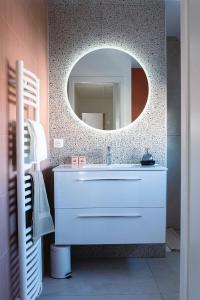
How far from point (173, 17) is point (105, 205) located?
2.22 metres

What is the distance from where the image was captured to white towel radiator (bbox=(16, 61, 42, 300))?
5.86ft

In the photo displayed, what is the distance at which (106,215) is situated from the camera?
101 inches

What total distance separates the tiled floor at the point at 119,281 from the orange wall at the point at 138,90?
1.42 metres

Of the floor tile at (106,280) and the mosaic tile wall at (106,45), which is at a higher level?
the mosaic tile wall at (106,45)

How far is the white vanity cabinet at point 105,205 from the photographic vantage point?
256 centimetres

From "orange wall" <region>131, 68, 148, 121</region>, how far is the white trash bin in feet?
4.64

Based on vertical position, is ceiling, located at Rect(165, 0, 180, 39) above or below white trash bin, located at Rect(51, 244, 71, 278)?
above

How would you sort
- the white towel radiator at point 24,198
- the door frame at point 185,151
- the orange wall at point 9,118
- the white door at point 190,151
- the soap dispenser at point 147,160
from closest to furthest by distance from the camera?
1. the white door at point 190,151
2. the door frame at point 185,151
3. the orange wall at point 9,118
4. the white towel radiator at point 24,198
5. the soap dispenser at point 147,160

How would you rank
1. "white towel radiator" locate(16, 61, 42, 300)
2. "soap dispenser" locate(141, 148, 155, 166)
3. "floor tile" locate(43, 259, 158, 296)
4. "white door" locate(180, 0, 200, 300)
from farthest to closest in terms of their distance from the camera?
"soap dispenser" locate(141, 148, 155, 166)
"floor tile" locate(43, 259, 158, 296)
"white towel radiator" locate(16, 61, 42, 300)
"white door" locate(180, 0, 200, 300)

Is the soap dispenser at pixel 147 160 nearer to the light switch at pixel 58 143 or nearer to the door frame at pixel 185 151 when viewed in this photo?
the light switch at pixel 58 143

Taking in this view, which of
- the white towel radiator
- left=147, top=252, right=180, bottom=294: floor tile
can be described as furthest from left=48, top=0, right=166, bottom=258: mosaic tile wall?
the white towel radiator

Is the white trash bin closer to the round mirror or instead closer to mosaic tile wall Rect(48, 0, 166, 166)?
mosaic tile wall Rect(48, 0, 166, 166)

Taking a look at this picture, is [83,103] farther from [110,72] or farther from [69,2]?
[69,2]

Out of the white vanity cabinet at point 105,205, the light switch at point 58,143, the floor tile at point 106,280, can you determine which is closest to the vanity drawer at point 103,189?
the white vanity cabinet at point 105,205
